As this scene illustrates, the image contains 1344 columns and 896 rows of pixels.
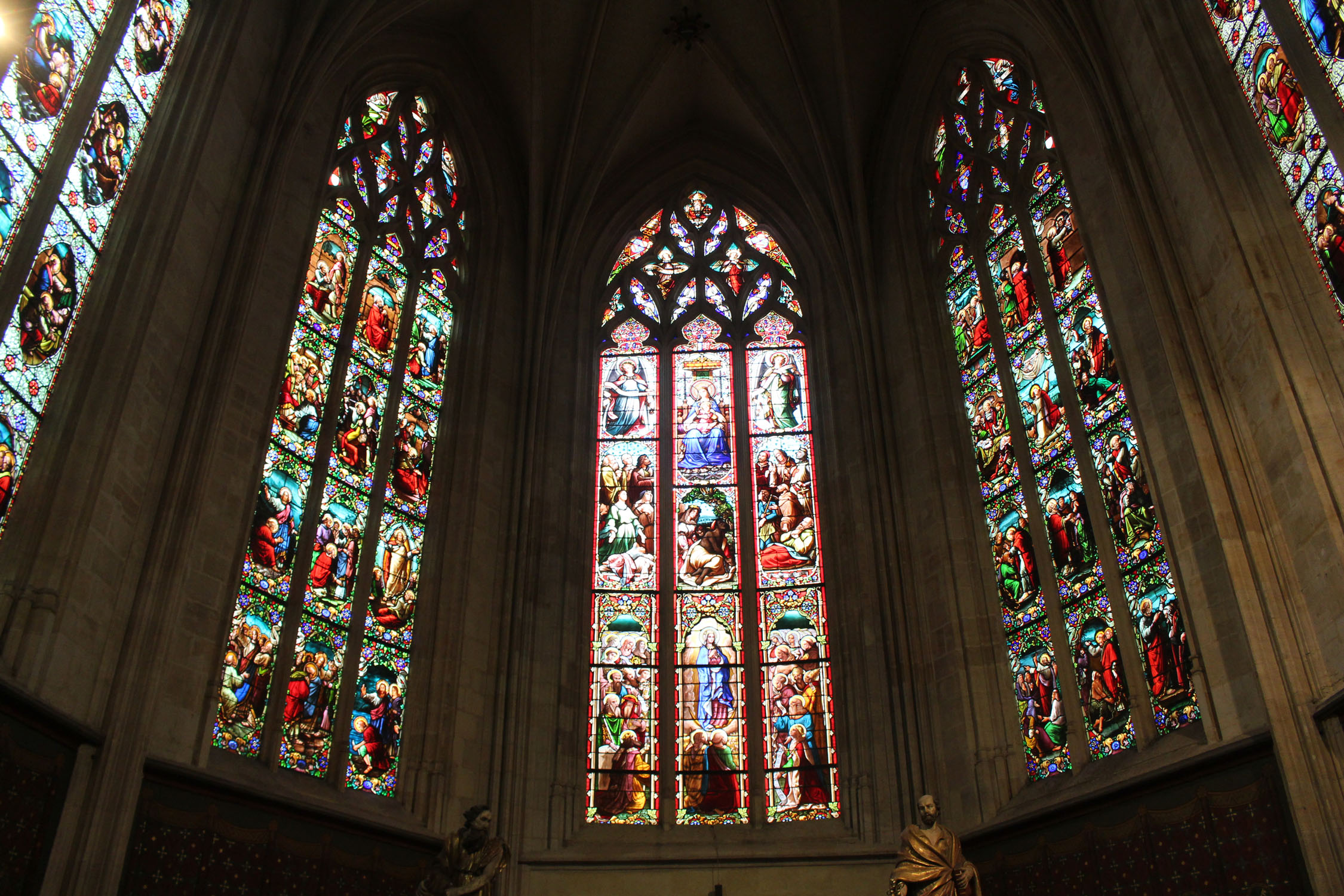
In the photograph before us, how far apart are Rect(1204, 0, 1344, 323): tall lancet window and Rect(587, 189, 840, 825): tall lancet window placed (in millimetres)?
5937

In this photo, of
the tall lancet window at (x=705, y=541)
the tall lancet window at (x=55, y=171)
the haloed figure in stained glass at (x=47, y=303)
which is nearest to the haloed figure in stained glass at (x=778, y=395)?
the tall lancet window at (x=705, y=541)

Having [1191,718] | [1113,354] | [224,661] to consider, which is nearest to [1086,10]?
[1113,354]

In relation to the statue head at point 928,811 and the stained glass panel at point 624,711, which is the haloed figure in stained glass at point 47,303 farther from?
the statue head at point 928,811

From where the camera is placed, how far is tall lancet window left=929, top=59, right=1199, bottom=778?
32.1 ft

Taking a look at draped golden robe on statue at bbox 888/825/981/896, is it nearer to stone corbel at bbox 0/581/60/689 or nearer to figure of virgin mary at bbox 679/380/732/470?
stone corbel at bbox 0/581/60/689

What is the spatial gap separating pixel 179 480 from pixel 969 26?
9.52m

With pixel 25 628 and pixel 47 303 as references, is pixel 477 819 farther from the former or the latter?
pixel 47 303

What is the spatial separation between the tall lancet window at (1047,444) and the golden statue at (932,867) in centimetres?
209

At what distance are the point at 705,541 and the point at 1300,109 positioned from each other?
7.01m

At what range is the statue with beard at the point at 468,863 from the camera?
8.49 meters

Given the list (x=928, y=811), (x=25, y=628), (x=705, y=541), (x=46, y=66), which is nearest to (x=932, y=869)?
(x=928, y=811)

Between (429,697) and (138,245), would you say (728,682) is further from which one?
(138,245)

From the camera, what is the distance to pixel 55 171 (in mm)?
8422

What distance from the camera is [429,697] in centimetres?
1127
